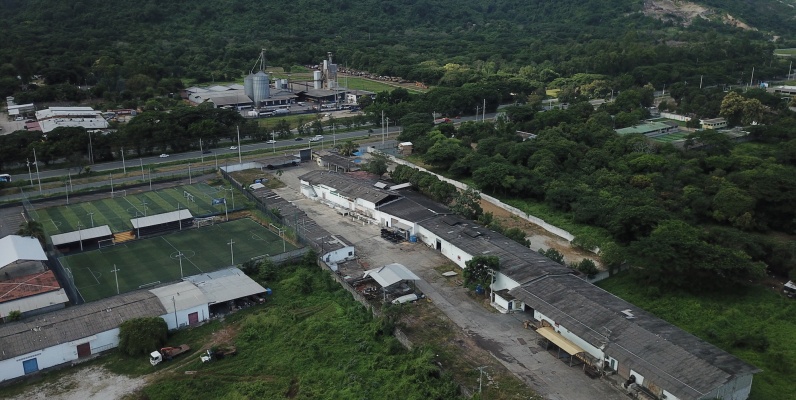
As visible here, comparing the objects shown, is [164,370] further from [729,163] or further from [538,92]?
[538,92]

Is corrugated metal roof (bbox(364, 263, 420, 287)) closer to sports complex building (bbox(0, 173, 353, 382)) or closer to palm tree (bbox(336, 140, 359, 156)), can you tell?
sports complex building (bbox(0, 173, 353, 382))

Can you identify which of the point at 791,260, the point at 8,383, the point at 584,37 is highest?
the point at 584,37

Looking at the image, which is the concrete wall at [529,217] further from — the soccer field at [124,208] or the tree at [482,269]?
the soccer field at [124,208]

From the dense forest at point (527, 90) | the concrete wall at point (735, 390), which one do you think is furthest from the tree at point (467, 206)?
the concrete wall at point (735, 390)

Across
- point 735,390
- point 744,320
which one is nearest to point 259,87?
point 744,320

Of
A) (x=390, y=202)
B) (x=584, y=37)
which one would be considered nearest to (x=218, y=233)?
(x=390, y=202)

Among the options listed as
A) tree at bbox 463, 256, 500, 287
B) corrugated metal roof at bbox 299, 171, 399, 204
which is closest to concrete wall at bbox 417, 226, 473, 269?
tree at bbox 463, 256, 500, 287
